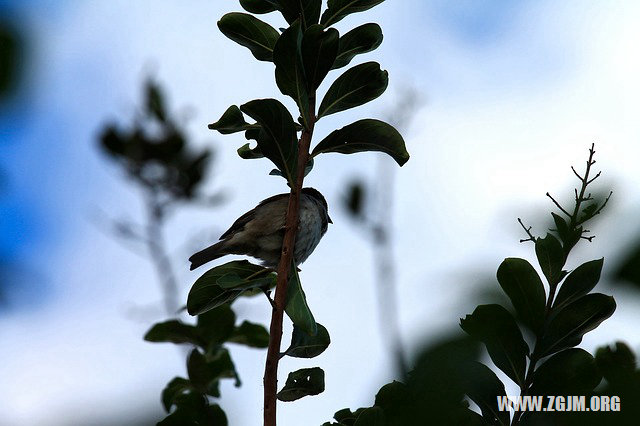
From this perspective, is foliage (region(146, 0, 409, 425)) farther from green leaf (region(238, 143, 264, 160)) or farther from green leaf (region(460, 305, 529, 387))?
green leaf (region(460, 305, 529, 387))

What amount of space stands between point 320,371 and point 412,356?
1868 millimetres

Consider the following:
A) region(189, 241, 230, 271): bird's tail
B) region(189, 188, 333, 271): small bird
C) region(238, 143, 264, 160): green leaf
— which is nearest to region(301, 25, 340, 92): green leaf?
region(238, 143, 264, 160): green leaf

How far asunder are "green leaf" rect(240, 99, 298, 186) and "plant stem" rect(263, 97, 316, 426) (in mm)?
50

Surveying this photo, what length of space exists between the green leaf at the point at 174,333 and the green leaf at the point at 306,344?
3.03 feet

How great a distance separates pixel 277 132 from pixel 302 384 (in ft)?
2.95

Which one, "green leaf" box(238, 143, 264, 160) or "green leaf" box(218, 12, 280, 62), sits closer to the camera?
"green leaf" box(218, 12, 280, 62)

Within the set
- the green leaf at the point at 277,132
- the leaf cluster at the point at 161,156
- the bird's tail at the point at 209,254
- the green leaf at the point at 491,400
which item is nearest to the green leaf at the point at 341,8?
the green leaf at the point at 277,132

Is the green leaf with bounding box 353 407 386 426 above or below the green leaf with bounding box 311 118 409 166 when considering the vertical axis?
below

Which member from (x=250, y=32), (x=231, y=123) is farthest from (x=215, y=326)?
(x=250, y=32)

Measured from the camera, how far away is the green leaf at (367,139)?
2549 mm

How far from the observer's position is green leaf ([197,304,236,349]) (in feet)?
11.0

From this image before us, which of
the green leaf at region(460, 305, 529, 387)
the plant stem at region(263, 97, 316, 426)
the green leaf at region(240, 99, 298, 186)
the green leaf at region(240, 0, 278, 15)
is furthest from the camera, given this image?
the green leaf at region(240, 0, 278, 15)

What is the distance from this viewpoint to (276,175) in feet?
8.75

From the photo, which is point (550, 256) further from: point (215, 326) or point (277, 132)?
point (215, 326)
